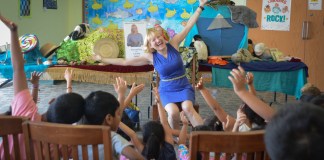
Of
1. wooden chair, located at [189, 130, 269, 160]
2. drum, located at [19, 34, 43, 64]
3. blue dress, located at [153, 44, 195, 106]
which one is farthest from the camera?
drum, located at [19, 34, 43, 64]

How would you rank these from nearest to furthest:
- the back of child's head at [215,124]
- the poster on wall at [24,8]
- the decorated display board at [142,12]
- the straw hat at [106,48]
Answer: the back of child's head at [215,124]
the straw hat at [106,48]
the poster on wall at [24,8]
the decorated display board at [142,12]

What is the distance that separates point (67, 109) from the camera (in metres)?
1.51

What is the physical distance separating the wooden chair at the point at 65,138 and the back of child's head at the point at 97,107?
18cm

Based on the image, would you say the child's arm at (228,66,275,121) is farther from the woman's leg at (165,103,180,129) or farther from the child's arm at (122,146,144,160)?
the woman's leg at (165,103,180,129)

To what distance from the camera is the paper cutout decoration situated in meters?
4.66

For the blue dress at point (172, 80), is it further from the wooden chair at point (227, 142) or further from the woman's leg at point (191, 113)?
the wooden chair at point (227, 142)

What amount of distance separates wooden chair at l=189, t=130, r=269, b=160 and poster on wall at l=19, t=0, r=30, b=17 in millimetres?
5127

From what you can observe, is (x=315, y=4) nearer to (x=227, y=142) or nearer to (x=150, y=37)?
(x=150, y=37)

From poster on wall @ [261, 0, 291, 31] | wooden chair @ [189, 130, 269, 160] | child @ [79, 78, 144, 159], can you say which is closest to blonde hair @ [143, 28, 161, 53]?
child @ [79, 78, 144, 159]

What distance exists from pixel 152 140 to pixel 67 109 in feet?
1.57

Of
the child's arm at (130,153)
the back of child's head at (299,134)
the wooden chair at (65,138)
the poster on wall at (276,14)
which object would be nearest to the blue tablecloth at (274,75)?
the poster on wall at (276,14)

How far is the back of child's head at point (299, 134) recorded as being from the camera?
0.71 metres

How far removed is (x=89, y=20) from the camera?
22.4ft

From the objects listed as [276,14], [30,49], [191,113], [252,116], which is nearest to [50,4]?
[30,49]
